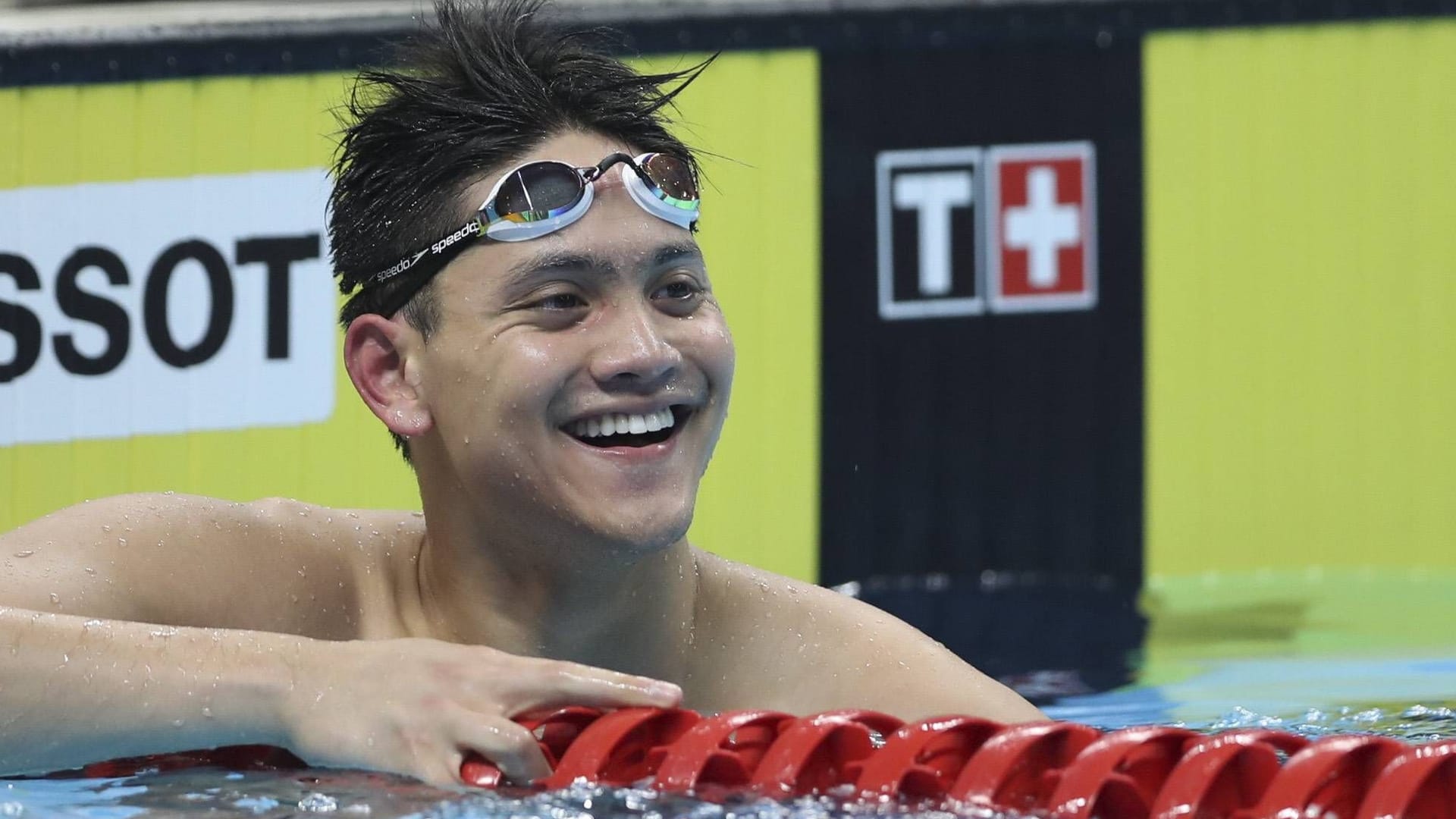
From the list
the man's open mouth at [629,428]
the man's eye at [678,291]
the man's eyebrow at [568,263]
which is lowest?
the man's open mouth at [629,428]

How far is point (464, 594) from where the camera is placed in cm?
256

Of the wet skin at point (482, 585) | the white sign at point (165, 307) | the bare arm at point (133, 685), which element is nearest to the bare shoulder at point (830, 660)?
the wet skin at point (482, 585)

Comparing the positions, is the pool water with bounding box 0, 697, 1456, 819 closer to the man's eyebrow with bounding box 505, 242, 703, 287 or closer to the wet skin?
the wet skin

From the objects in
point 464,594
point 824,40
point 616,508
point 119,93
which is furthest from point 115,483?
point 616,508

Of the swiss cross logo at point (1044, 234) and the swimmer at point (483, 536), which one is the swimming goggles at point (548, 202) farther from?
the swiss cross logo at point (1044, 234)

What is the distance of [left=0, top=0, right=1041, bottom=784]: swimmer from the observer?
2.18 m

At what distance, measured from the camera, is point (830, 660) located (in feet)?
8.63

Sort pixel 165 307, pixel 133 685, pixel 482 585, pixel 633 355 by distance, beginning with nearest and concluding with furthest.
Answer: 1. pixel 133 685
2. pixel 633 355
3. pixel 482 585
4. pixel 165 307

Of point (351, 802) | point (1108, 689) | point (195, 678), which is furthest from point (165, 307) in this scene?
point (351, 802)

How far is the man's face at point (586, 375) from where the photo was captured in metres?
2.32

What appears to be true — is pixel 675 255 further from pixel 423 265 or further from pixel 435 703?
pixel 435 703

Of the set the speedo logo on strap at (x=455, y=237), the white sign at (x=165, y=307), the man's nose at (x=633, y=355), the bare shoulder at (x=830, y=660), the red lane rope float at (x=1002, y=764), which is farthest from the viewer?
the white sign at (x=165, y=307)

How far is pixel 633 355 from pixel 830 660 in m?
0.56

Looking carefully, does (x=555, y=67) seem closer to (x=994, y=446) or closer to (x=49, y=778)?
(x=49, y=778)
